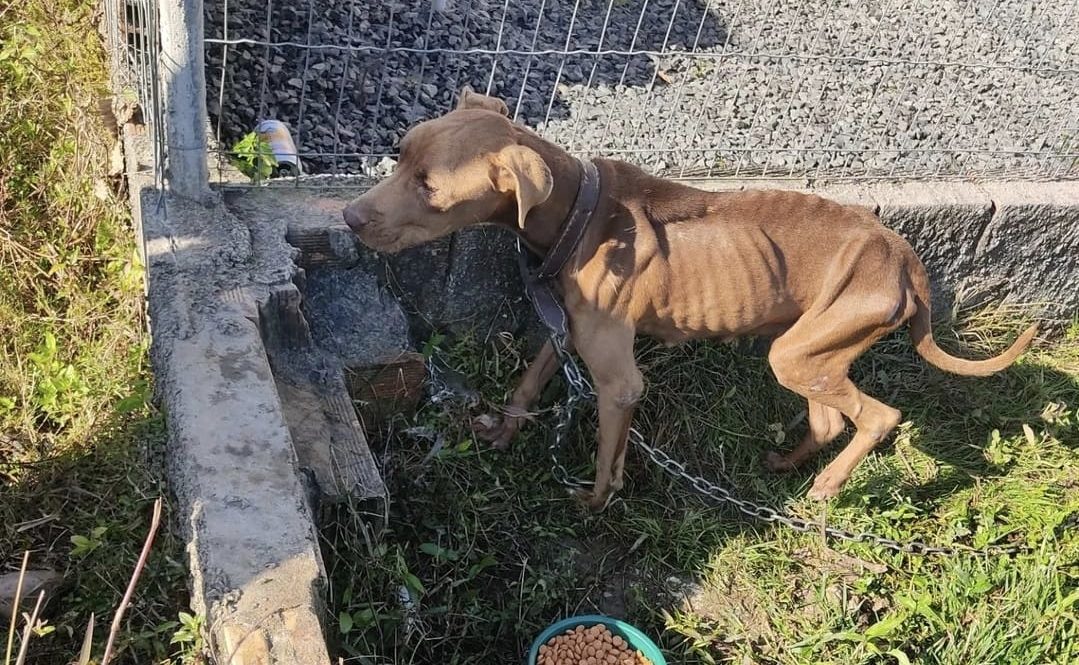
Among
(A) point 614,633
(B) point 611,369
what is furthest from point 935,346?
(A) point 614,633

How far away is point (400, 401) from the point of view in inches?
161

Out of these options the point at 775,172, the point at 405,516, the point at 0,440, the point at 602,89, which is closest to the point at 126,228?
the point at 0,440

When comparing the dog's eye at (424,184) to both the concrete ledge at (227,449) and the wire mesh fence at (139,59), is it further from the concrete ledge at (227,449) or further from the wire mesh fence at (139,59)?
the wire mesh fence at (139,59)

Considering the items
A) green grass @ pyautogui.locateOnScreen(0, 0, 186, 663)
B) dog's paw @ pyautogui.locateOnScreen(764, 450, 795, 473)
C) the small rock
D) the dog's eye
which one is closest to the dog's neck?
the dog's eye

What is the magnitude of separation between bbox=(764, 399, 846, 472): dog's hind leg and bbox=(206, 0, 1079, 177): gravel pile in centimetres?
135

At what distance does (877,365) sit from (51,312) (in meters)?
3.99

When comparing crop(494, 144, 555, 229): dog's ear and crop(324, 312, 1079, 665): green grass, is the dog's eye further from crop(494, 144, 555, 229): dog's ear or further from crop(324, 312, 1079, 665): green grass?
crop(324, 312, 1079, 665): green grass

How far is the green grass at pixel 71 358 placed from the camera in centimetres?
296

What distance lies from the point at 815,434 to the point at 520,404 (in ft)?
4.57

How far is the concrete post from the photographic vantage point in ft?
11.2

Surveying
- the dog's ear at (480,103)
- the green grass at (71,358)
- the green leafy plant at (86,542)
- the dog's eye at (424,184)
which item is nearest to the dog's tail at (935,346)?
the dog's ear at (480,103)

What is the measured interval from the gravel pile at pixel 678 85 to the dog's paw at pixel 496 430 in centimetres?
138

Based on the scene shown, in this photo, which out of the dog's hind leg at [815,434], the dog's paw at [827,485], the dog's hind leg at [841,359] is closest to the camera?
the dog's hind leg at [841,359]

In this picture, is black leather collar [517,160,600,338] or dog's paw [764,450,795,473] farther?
dog's paw [764,450,795,473]
